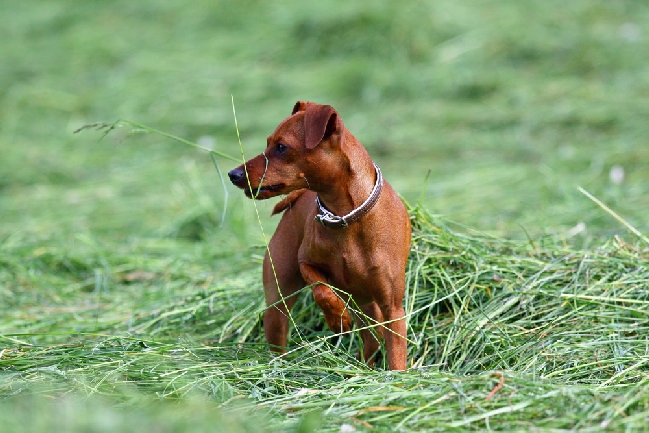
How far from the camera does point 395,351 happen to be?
364cm

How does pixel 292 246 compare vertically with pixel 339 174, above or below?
below

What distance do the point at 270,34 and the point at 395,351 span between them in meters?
7.60

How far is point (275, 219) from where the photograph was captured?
6660mm

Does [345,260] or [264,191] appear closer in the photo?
[264,191]

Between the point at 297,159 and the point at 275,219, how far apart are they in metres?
3.33

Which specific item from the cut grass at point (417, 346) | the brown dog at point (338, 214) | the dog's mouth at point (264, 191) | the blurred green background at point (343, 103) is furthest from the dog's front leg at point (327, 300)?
the blurred green background at point (343, 103)

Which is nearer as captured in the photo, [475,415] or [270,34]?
[475,415]

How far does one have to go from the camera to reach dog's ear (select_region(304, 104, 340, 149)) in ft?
10.8

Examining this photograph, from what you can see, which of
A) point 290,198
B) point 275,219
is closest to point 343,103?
point 275,219

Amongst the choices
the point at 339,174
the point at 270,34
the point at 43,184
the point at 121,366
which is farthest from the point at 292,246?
the point at 270,34

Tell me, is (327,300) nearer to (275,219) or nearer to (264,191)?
(264,191)

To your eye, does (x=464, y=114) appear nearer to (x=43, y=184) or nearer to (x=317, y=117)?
(x=43, y=184)

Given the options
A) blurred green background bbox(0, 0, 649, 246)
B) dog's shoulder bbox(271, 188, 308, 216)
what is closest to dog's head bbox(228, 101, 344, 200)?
dog's shoulder bbox(271, 188, 308, 216)

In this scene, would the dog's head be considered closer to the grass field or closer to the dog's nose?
the dog's nose
